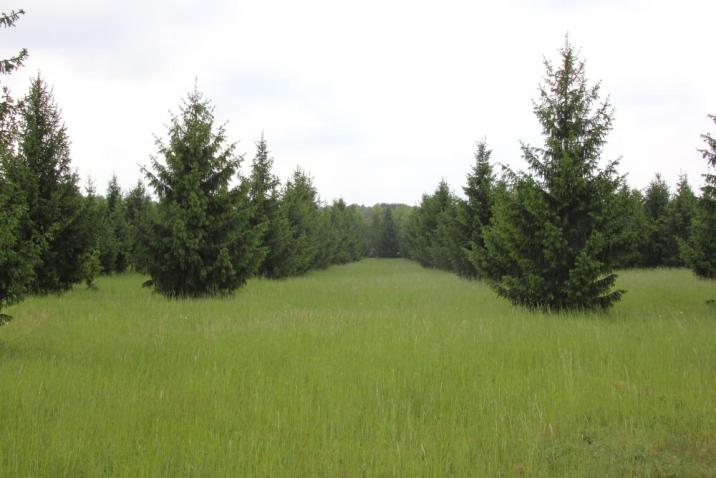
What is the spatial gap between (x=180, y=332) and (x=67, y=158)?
31.9 ft

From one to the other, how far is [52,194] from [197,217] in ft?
15.7

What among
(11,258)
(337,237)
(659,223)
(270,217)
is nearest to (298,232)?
(270,217)

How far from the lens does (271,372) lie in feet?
19.2

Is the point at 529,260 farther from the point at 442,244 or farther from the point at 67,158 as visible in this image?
the point at 442,244

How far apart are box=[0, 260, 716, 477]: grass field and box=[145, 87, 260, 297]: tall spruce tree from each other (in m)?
4.08

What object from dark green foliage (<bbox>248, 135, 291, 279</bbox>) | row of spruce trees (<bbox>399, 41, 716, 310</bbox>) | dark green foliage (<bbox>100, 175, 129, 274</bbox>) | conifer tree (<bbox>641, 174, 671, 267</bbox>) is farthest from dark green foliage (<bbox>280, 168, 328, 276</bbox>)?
conifer tree (<bbox>641, 174, 671, 267</bbox>)

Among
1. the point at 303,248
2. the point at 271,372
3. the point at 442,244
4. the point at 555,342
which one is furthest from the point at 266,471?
the point at 442,244

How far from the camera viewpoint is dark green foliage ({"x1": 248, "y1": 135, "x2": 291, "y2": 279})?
22.5 metres

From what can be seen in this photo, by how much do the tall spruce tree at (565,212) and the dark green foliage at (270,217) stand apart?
13187mm

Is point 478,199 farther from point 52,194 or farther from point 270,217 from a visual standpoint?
point 52,194

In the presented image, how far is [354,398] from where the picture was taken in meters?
4.98

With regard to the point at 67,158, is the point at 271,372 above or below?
below

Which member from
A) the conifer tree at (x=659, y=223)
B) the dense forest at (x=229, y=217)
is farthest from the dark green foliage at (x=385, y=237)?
the dense forest at (x=229, y=217)

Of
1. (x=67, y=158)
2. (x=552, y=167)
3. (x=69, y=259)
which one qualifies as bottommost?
(x=69, y=259)
